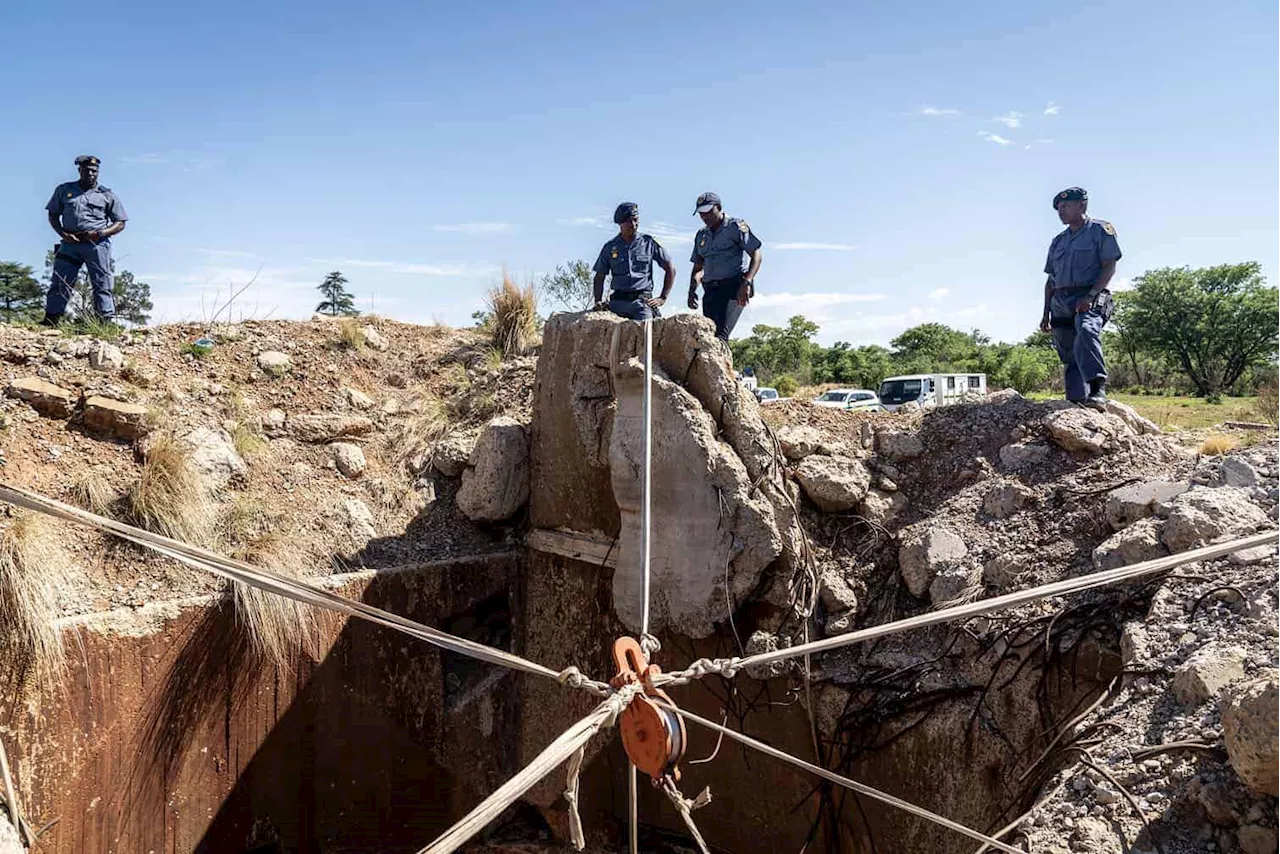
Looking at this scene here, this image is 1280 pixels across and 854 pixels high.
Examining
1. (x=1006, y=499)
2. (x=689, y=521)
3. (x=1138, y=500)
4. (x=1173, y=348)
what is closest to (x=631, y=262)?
(x=689, y=521)

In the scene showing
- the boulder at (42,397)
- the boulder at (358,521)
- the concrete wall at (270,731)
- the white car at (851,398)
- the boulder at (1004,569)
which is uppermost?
the white car at (851,398)

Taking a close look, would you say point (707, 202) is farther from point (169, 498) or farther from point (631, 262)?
point (169, 498)

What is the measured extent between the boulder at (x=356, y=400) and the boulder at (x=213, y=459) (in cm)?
113

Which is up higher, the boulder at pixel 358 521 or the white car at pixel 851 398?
the white car at pixel 851 398

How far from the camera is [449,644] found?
2475 mm

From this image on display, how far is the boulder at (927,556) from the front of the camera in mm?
4391

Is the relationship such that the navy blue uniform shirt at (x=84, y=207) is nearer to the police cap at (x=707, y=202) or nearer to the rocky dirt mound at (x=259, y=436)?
the rocky dirt mound at (x=259, y=436)

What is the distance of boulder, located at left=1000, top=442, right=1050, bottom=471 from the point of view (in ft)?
15.6

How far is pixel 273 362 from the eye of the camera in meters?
6.36

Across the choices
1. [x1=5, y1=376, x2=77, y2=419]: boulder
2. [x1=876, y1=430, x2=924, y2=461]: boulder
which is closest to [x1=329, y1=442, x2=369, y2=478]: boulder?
[x1=5, y1=376, x2=77, y2=419]: boulder

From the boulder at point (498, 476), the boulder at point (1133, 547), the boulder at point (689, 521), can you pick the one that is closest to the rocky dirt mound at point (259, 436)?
the boulder at point (498, 476)

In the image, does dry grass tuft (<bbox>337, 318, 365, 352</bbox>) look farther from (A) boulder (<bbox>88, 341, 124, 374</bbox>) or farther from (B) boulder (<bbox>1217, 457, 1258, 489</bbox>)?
(B) boulder (<bbox>1217, 457, 1258, 489</bbox>)

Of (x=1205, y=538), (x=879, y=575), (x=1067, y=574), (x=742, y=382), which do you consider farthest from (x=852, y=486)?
(x=1205, y=538)

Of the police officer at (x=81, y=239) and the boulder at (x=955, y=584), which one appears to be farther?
the police officer at (x=81, y=239)
